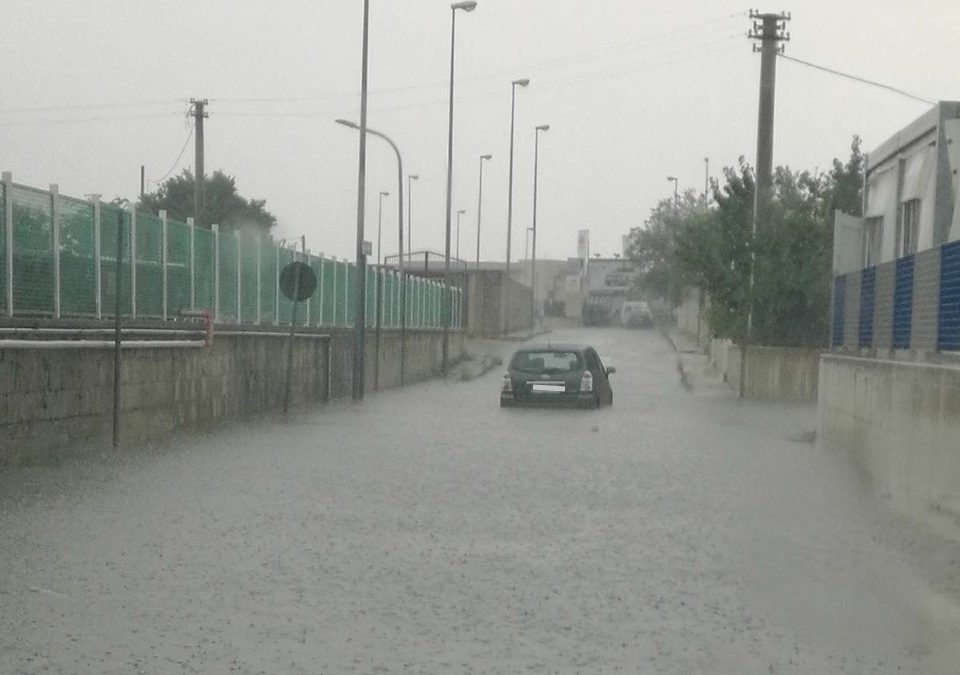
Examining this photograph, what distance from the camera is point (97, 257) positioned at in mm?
21234

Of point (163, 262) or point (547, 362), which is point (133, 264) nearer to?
point (163, 262)

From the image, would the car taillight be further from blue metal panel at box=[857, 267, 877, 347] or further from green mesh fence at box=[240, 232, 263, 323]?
blue metal panel at box=[857, 267, 877, 347]

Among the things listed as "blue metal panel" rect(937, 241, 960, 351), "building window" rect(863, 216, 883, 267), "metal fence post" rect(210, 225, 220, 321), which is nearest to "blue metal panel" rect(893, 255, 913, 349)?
"blue metal panel" rect(937, 241, 960, 351)

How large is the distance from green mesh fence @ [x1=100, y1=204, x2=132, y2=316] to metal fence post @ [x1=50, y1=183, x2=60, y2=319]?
120 cm

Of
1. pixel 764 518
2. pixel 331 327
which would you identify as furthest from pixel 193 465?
pixel 331 327

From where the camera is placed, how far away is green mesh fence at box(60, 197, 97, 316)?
20094 millimetres

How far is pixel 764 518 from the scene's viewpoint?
14.0 metres

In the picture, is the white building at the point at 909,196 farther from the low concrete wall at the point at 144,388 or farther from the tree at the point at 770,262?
the tree at the point at 770,262

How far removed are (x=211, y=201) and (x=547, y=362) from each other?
59.1 meters

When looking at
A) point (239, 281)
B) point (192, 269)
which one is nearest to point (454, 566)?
point (192, 269)

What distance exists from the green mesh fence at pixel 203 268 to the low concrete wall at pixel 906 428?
31.9ft

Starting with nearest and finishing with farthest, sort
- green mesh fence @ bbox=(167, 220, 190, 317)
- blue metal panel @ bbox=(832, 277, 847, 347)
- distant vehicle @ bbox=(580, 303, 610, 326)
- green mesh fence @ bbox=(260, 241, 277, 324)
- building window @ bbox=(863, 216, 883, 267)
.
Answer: green mesh fence @ bbox=(167, 220, 190, 317), building window @ bbox=(863, 216, 883, 267), blue metal panel @ bbox=(832, 277, 847, 347), green mesh fence @ bbox=(260, 241, 277, 324), distant vehicle @ bbox=(580, 303, 610, 326)

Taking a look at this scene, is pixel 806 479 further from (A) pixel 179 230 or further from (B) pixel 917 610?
(A) pixel 179 230

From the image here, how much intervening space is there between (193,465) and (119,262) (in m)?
3.87
